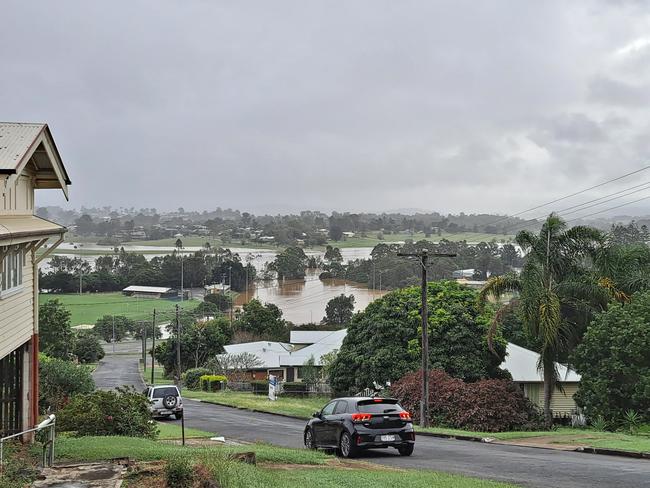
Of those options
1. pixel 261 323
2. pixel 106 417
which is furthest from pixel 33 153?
pixel 261 323

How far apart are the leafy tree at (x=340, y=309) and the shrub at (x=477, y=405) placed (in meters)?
80.5

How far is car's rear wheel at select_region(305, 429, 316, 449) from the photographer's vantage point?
20.7m

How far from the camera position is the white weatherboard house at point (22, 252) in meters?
14.9

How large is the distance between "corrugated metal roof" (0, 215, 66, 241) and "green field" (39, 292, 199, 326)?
90435 millimetres

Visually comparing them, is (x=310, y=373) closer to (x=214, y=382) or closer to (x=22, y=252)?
(x=214, y=382)

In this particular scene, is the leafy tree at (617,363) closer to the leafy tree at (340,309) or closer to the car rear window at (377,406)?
the car rear window at (377,406)

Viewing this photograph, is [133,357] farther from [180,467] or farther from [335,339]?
[180,467]

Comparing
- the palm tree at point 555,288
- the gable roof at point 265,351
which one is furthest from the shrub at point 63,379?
the gable roof at point 265,351

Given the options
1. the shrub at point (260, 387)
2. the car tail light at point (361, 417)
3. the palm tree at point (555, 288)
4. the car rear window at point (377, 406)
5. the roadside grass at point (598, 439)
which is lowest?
the shrub at point (260, 387)

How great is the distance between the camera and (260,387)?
67.6 meters

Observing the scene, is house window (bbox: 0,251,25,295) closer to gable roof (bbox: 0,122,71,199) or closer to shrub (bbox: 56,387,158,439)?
gable roof (bbox: 0,122,71,199)

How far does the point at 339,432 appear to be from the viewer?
19391 millimetres

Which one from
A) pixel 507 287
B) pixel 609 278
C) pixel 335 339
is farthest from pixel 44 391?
A: pixel 335 339

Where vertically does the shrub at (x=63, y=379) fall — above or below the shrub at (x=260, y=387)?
above
